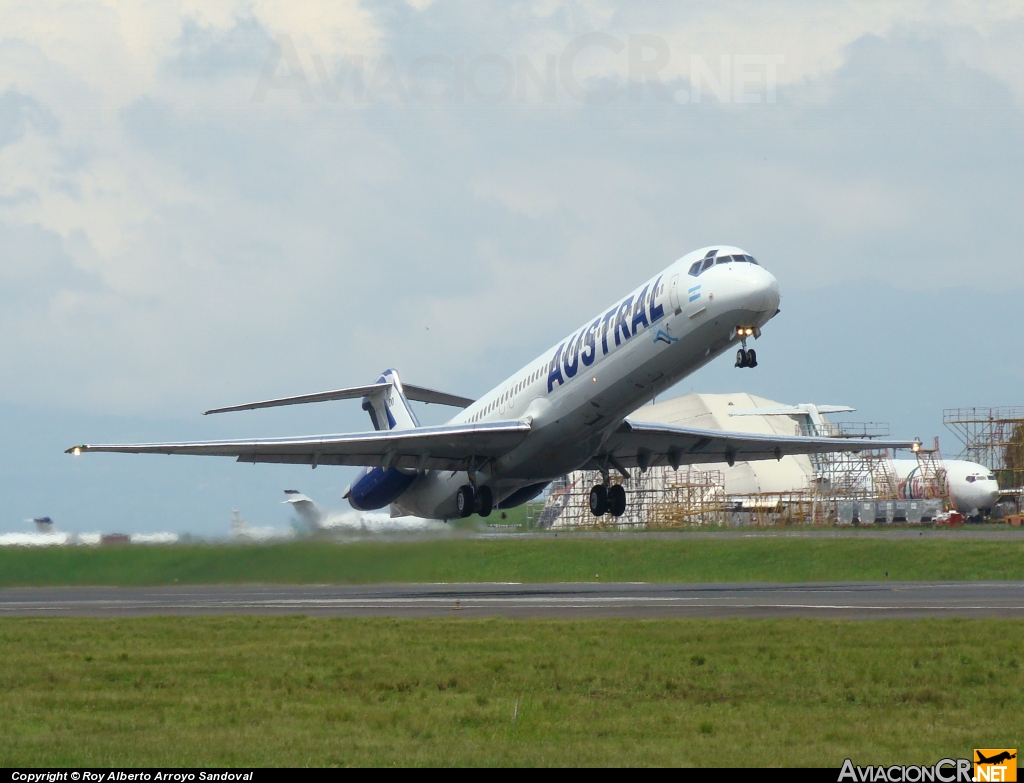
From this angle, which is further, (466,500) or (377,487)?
(377,487)

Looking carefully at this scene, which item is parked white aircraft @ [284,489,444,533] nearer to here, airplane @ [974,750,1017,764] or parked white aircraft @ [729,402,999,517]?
airplane @ [974,750,1017,764]

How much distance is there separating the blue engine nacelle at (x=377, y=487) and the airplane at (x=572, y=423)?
0.16ft

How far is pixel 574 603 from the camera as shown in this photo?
98.2 ft

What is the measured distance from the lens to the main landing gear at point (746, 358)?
1176 inches

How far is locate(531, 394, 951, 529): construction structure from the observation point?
9456cm

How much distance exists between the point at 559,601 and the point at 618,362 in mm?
6425

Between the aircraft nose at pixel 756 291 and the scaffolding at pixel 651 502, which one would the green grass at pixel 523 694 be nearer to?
the aircraft nose at pixel 756 291

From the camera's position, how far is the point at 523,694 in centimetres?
1532

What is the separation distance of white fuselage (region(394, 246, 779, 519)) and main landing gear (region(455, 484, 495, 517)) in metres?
0.43

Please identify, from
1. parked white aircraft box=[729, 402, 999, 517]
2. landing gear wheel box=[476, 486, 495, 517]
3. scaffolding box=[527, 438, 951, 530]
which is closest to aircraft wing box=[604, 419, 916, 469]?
landing gear wheel box=[476, 486, 495, 517]

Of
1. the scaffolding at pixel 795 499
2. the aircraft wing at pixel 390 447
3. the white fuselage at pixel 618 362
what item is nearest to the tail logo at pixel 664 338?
the white fuselage at pixel 618 362

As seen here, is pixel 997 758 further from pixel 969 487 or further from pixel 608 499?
pixel 969 487

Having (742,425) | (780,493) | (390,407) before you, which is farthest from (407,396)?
(742,425)

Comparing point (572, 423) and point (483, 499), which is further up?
point (572, 423)
